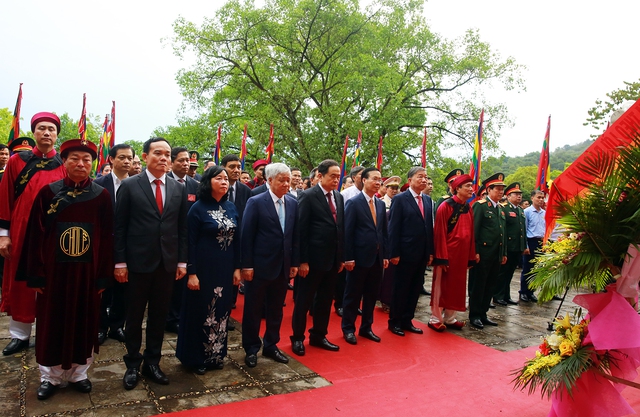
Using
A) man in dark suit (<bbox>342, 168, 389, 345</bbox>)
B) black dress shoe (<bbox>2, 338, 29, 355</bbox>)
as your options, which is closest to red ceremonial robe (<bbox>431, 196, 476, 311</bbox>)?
man in dark suit (<bbox>342, 168, 389, 345</bbox>)

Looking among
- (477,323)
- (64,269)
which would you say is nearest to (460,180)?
(477,323)

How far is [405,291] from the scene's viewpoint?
16.9 feet

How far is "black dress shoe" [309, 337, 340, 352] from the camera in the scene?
14.4ft

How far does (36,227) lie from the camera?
2963mm

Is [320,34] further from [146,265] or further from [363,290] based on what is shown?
[146,265]

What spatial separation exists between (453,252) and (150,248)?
349cm

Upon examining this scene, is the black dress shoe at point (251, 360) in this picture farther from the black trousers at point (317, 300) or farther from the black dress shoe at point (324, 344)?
the black dress shoe at point (324, 344)

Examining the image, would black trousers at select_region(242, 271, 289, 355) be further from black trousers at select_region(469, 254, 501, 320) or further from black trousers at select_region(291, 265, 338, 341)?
black trousers at select_region(469, 254, 501, 320)

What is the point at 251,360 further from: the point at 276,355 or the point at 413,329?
the point at 413,329

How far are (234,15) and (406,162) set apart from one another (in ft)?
24.2

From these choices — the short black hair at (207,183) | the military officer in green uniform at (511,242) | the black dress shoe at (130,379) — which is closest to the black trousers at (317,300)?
the short black hair at (207,183)

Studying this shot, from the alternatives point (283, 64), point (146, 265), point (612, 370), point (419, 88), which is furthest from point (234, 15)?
point (612, 370)

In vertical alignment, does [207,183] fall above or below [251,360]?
above

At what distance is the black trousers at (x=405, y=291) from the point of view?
5.16m
